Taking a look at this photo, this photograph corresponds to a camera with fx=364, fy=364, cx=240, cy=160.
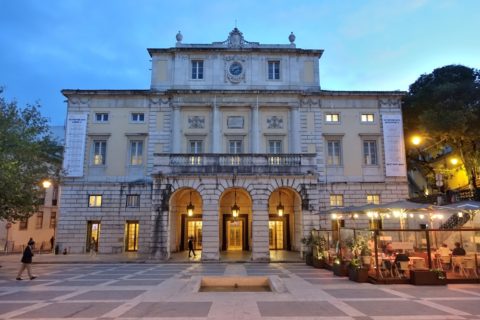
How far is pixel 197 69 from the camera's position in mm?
32562

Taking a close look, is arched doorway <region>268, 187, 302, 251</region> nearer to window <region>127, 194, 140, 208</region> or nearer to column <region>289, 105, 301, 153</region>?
column <region>289, 105, 301, 153</region>

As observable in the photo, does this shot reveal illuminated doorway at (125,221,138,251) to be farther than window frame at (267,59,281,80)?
No

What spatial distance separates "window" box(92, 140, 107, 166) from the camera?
1229 inches

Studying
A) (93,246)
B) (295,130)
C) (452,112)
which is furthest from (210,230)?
(452,112)

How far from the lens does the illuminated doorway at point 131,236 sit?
100ft

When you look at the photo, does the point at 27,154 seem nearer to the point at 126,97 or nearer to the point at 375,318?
the point at 126,97

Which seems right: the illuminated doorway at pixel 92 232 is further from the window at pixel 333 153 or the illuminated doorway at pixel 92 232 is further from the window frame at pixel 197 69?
the window at pixel 333 153

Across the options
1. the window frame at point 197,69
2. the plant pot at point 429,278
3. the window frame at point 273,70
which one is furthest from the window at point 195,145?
the plant pot at point 429,278

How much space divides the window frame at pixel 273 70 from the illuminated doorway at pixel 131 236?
56.7 feet

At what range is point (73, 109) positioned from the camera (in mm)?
31656

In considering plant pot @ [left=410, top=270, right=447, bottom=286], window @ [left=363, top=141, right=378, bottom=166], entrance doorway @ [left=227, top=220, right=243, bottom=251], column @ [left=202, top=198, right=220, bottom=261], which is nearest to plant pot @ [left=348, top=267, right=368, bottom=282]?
plant pot @ [left=410, top=270, right=447, bottom=286]

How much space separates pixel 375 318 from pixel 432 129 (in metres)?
26.5

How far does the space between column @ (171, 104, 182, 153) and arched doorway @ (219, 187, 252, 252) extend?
580 centimetres

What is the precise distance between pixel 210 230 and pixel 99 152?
13.3 meters
